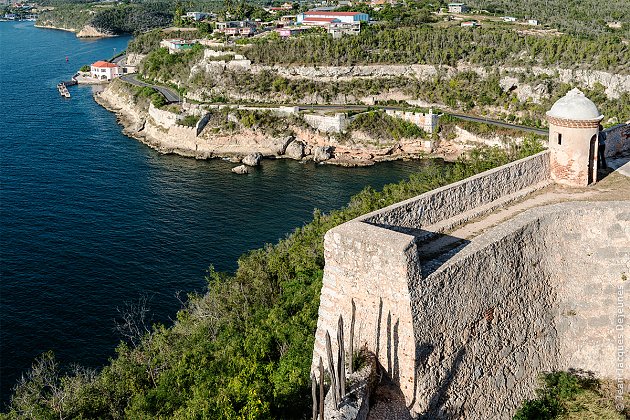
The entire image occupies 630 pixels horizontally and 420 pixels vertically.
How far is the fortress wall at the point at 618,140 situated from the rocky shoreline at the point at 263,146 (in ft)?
145

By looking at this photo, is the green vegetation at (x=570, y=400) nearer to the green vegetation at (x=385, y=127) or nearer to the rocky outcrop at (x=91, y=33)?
the green vegetation at (x=385, y=127)

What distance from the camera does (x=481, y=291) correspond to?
55.0 feet

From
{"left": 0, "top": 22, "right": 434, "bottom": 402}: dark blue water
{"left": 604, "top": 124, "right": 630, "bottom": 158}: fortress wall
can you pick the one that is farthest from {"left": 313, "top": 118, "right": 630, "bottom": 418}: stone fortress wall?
{"left": 0, "top": 22, "right": 434, "bottom": 402}: dark blue water

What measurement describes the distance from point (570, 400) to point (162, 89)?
8851 centimetres

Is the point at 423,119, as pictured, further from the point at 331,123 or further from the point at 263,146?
the point at 263,146

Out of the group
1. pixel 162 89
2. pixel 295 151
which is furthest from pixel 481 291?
pixel 162 89

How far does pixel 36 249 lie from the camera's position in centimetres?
4588

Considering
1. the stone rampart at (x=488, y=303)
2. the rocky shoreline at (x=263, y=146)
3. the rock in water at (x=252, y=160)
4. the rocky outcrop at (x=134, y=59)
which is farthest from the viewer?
the rocky outcrop at (x=134, y=59)

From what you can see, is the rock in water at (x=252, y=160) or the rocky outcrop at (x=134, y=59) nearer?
the rock in water at (x=252, y=160)

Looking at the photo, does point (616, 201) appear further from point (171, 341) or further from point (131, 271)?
point (131, 271)

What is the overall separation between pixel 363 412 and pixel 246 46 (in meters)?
88.0

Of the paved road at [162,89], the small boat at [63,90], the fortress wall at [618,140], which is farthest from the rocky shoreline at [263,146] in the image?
→ the fortress wall at [618,140]

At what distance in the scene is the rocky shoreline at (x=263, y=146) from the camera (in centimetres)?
7294

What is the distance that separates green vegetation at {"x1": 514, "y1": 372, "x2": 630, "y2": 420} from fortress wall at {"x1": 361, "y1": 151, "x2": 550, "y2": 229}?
230 inches
